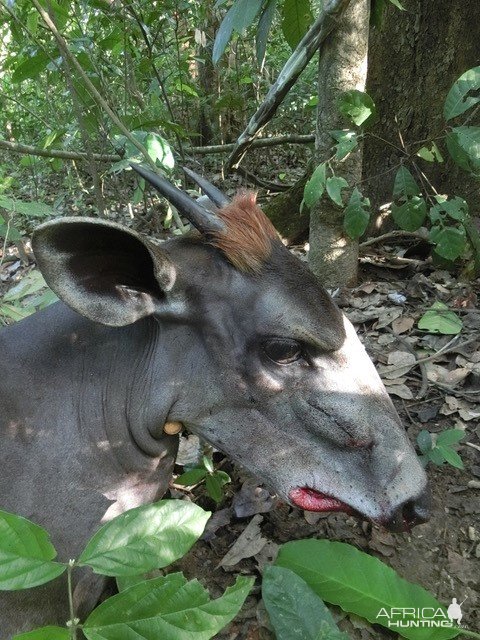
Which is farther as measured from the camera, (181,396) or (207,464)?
(207,464)

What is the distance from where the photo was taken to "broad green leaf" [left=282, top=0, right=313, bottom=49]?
4.03 meters

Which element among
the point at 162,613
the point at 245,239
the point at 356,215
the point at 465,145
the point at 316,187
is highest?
the point at 245,239

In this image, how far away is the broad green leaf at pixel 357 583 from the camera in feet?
7.70

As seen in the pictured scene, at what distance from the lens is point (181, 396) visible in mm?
2330

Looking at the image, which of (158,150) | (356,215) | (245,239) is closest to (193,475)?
(245,239)

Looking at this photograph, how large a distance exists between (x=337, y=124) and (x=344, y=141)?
40 cm

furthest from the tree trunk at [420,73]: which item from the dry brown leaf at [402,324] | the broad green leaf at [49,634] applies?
the broad green leaf at [49,634]

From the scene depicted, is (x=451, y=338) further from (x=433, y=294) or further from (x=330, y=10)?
(x=330, y=10)

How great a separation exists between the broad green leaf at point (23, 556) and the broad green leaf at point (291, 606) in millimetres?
908

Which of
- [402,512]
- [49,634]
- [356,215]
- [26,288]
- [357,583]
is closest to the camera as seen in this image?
[49,634]

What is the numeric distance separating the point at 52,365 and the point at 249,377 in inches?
31.0

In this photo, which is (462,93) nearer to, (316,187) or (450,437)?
(316,187)

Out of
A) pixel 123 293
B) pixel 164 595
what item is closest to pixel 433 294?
pixel 123 293

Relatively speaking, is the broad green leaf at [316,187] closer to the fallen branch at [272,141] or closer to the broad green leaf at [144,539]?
the fallen branch at [272,141]
